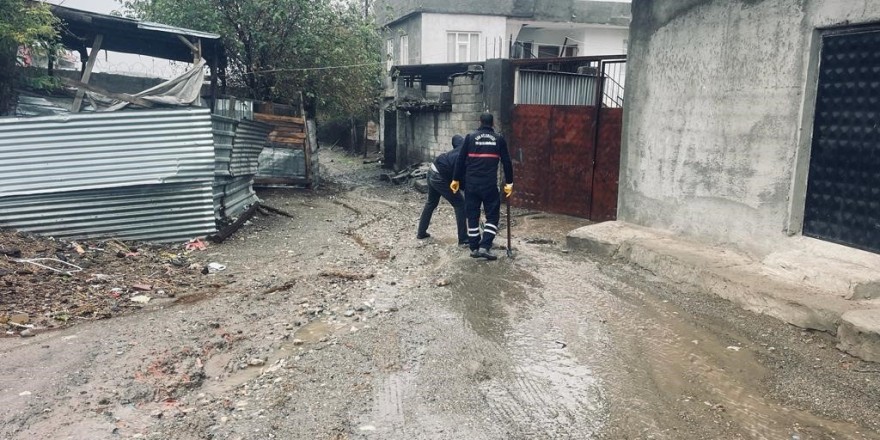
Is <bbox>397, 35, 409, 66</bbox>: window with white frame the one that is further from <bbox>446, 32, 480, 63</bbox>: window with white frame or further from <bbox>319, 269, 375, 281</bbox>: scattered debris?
<bbox>319, 269, 375, 281</bbox>: scattered debris

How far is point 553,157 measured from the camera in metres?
10.8

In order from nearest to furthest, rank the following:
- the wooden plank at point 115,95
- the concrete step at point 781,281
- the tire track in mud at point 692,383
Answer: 1. the tire track in mud at point 692,383
2. the concrete step at point 781,281
3. the wooden plank at point 115,95

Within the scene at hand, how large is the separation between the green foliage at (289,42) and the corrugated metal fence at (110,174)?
6672 millimetres

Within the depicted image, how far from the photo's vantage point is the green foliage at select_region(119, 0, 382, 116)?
14.0 meters

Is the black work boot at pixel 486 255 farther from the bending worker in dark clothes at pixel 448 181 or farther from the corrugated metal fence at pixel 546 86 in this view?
the corrugated metal fence at pixel 546 86

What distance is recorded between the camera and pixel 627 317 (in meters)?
5.27

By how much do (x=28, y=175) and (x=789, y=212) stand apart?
846 centimetres

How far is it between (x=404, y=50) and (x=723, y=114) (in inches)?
734

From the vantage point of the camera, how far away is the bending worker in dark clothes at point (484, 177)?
723cm

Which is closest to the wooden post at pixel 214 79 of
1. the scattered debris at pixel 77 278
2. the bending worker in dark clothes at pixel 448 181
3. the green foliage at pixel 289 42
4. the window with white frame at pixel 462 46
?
the green foliage at pixel 289 42

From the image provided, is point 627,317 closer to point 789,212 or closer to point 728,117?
point 789,212

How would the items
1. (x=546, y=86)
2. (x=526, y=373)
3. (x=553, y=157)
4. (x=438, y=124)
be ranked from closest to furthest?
(x=526, y=373), (x=553, y=157), (x=546, y=86), (x=438, y=124)

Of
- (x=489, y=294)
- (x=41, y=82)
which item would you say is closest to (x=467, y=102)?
(x=41, y=82)

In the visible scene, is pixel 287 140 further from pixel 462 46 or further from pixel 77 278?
pixel 462 46
